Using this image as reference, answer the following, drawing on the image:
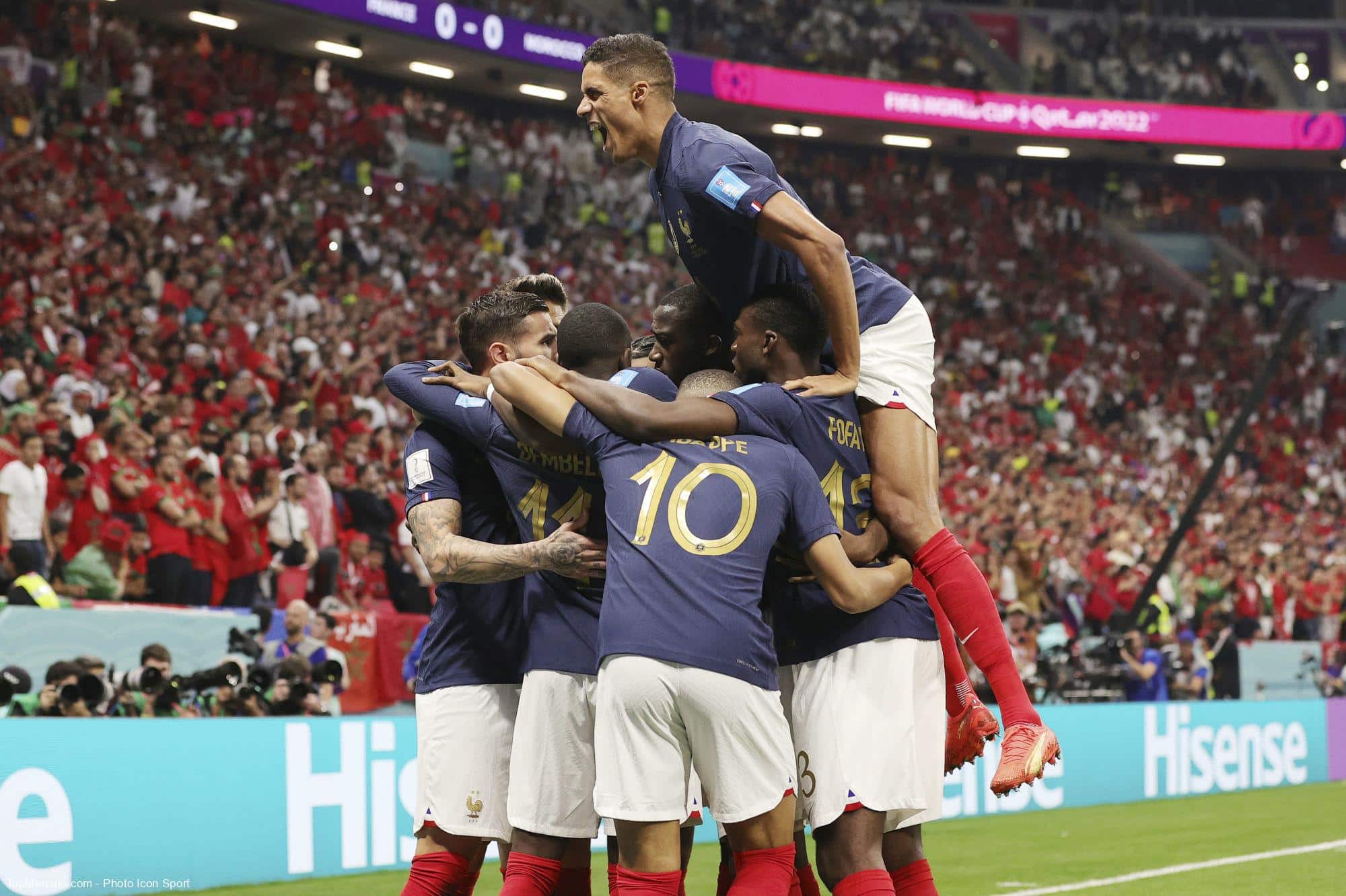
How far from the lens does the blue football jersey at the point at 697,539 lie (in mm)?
3936

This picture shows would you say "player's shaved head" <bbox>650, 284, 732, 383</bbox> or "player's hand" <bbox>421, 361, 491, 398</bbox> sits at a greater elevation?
"player's shaved head" <bbox>650, 284, 732, 383</bbox>

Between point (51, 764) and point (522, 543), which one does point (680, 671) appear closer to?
point (522, 543)

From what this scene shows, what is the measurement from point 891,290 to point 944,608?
38.8 inches

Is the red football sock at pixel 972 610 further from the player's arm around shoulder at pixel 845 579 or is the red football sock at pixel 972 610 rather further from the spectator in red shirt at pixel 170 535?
the spectator in red shirt at pixel 170 535

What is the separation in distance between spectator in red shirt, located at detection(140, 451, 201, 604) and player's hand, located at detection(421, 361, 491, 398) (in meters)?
6.37

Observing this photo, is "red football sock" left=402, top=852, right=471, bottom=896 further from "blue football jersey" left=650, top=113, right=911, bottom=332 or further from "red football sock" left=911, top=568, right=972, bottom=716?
"blue football jersey" left=650, top=113, right=911, bottom=332

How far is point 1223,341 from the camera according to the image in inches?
1152

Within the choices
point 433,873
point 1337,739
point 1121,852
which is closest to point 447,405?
point 433,873

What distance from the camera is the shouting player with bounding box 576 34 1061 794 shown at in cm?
438

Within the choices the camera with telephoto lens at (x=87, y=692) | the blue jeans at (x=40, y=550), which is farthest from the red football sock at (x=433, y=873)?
the blue jeans at (x=40, y=550)

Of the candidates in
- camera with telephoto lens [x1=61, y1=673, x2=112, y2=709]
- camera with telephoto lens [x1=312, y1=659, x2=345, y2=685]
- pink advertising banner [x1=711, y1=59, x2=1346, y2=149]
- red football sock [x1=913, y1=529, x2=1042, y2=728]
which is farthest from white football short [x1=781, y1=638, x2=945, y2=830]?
pink advertising banner [x1=711, y1=59, x2=1346, y2=149]

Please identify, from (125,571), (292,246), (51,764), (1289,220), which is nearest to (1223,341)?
(1289,220)

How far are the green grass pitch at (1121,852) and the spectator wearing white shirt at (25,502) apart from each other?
3377mm

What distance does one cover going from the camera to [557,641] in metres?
4.46
